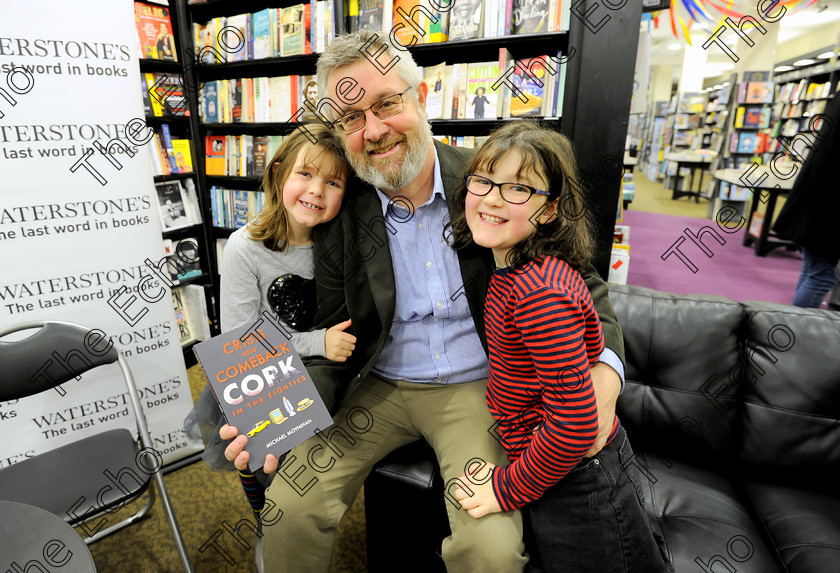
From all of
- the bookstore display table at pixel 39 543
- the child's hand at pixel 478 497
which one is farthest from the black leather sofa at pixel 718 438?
the bookstore display table at pixel 39 543

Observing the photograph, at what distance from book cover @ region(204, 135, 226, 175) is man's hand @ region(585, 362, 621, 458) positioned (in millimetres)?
2864

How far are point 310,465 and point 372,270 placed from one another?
1.91 ft

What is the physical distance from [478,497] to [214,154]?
2.94 m

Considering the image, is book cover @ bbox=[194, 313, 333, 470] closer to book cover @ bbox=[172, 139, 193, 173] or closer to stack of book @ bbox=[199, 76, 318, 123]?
stack of book @ bbox=[199, 76, 318, 123]

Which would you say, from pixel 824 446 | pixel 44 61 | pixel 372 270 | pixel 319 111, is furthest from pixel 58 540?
pixel 824 446

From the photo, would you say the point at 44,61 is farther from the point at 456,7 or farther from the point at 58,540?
the point at 456,7

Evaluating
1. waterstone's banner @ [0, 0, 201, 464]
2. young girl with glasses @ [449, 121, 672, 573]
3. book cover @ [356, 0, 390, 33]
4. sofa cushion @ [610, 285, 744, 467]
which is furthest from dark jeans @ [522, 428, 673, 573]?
book cover @ [356, 0, 390, 33]

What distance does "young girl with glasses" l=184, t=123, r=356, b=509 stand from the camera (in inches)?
50.4

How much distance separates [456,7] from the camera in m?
2.20

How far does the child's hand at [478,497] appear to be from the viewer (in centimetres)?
102

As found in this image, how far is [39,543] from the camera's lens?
83 centimetres

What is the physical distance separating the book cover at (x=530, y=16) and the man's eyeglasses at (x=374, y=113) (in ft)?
3.96

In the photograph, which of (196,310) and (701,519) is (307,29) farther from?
(701,519)

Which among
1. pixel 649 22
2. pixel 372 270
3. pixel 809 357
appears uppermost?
pixel 649 22
